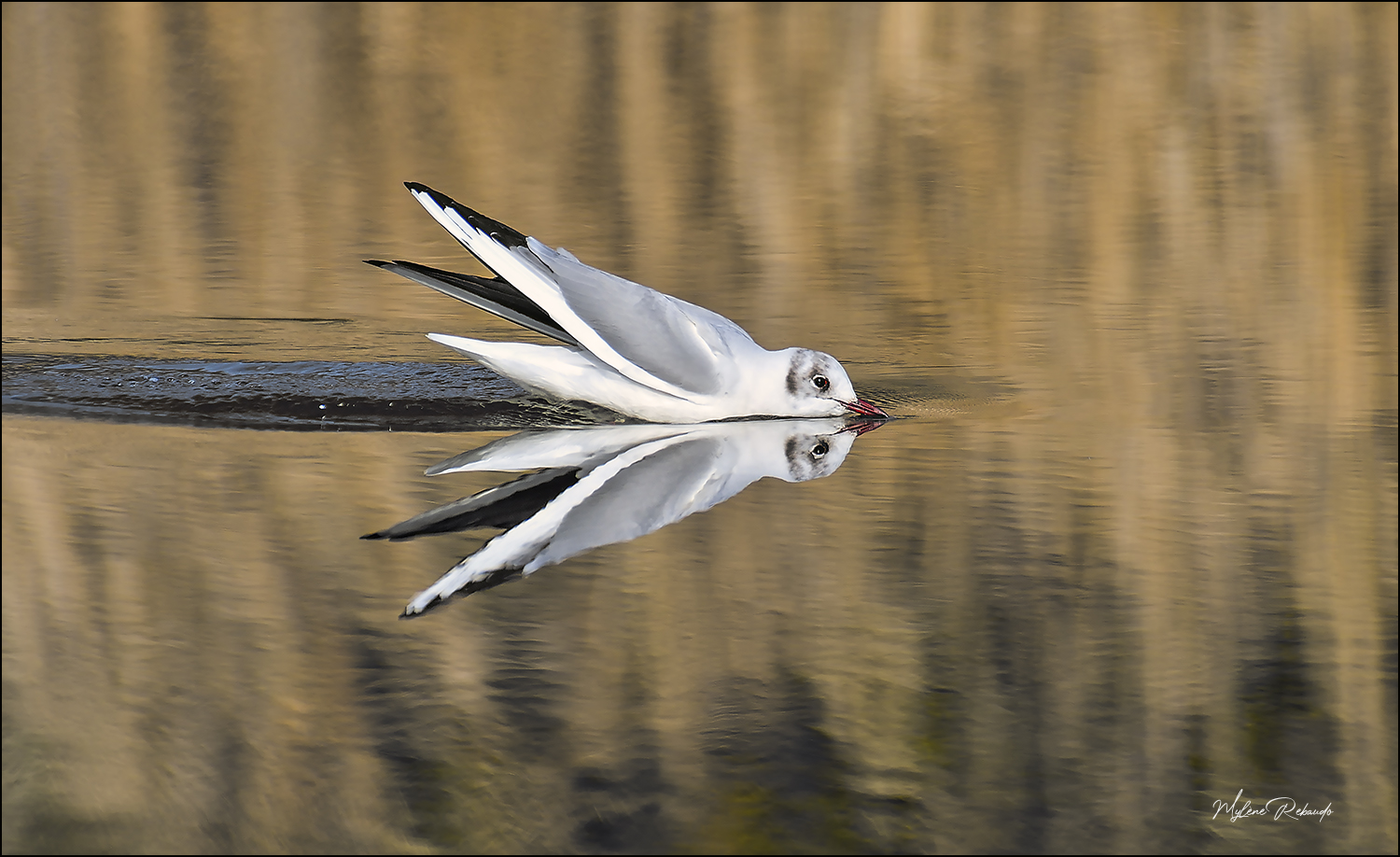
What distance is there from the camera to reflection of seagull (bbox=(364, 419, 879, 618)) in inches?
142

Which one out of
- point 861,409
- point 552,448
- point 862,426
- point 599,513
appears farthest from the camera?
point 862,426

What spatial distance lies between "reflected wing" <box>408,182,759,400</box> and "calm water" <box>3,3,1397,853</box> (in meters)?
0.40

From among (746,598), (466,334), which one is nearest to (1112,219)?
(466,334)

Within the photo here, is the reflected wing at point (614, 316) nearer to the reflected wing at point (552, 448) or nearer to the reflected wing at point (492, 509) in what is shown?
the reflected wing at point (552, 448)

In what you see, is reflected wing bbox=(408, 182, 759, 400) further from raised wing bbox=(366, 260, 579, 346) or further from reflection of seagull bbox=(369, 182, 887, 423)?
raised wing bbox=(366, 260, 579, 346)

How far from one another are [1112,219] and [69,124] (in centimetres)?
601

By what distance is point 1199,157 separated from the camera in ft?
27.2
